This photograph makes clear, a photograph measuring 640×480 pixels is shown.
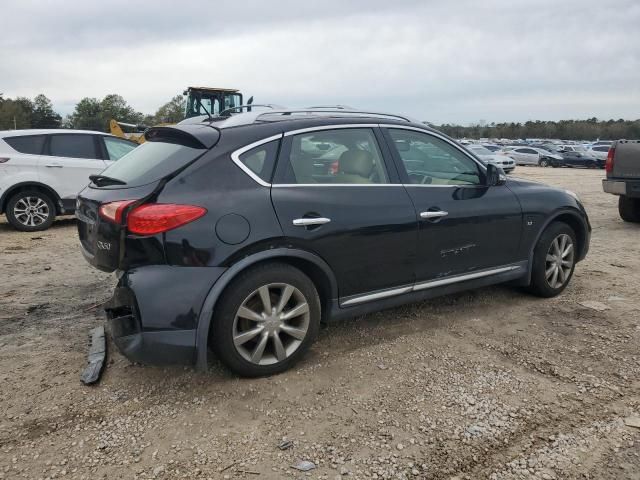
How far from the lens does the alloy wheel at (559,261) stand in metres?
4.69

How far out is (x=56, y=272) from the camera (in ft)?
18.5

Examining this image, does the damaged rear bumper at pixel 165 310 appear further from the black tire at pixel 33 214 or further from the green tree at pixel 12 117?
the green tree at pixel 12 117

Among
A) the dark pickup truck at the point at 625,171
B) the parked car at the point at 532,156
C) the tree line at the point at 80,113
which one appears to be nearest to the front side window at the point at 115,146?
the dark pickup truck at the point at 625,171

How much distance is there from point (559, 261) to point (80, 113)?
103069 mm

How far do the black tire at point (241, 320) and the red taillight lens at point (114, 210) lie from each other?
76cm

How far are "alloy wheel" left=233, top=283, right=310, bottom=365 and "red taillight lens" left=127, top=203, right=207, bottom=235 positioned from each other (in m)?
0.61

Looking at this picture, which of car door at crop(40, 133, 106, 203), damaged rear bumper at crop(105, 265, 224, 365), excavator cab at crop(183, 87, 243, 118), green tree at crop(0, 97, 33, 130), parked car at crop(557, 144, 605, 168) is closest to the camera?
damaged rear bumper at crop(105, 265, 224, 365)

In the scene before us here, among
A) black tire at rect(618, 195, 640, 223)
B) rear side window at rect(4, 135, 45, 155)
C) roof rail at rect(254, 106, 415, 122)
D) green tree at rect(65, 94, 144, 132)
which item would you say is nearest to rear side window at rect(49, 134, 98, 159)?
rear side window at rect(4, 135, 45, 155)

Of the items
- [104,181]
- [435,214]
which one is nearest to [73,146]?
[104,181]

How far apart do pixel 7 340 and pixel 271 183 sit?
2.39 meters

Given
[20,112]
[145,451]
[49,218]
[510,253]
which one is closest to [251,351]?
[145,451]

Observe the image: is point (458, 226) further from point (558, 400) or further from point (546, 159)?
point (546, 159)

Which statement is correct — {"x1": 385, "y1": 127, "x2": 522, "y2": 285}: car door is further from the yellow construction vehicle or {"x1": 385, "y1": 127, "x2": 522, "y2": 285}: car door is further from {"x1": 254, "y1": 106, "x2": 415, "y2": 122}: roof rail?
the yellow construction vehicle

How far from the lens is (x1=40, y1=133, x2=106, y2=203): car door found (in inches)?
323
